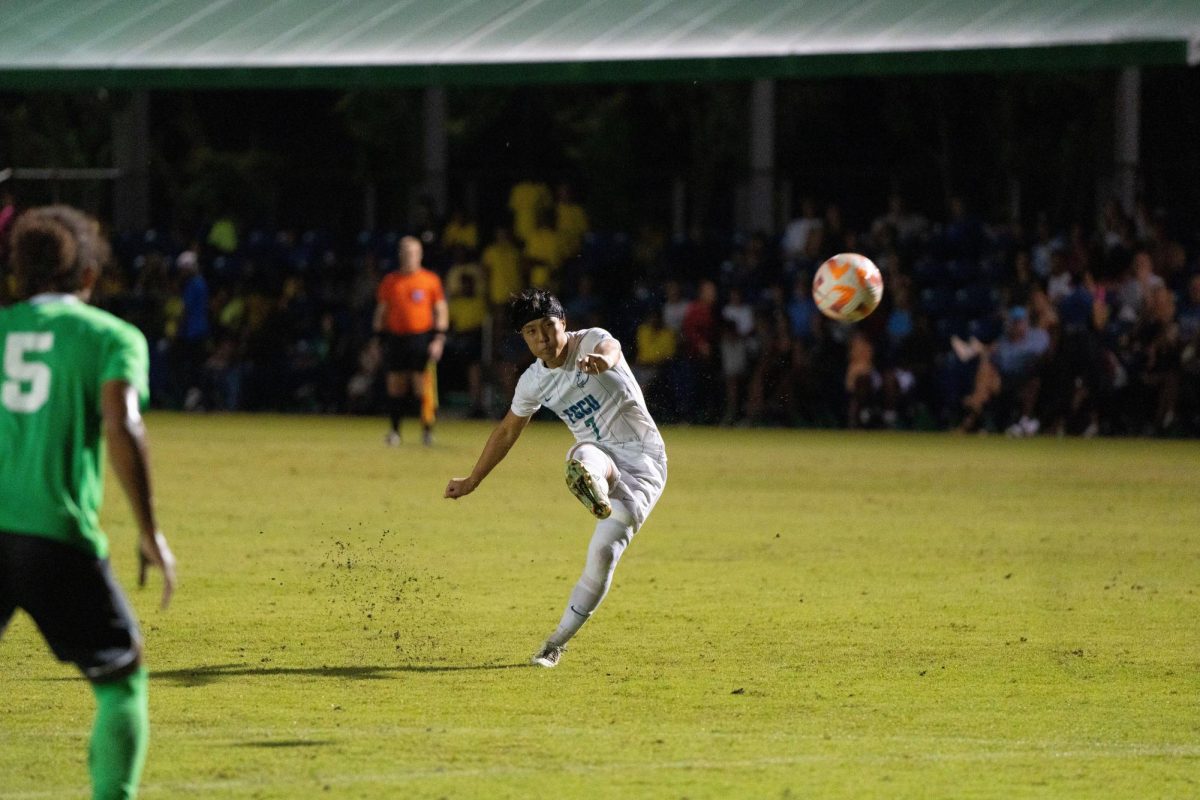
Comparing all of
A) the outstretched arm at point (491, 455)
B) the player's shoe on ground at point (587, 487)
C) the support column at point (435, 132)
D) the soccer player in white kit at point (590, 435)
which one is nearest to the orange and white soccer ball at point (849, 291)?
the soccer player in white kit at point (590, 435)

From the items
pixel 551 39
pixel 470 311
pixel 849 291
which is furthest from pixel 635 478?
pixel 470 311

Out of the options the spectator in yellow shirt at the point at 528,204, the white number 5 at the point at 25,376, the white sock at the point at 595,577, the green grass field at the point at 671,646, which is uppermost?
the spectator in yellow shirt at the point at 528,204

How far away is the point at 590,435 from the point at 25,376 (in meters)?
4.34

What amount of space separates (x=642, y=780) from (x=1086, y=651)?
3643 millimetres

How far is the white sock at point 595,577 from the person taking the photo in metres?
9.16

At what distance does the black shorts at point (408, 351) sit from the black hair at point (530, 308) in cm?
1259

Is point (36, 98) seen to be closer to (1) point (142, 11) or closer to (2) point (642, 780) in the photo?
(1) point (142, 11)

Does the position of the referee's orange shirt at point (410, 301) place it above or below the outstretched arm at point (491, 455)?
above

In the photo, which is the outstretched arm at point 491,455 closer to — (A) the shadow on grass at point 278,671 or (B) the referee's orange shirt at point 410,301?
(A) the shadow on grass at point 278,671

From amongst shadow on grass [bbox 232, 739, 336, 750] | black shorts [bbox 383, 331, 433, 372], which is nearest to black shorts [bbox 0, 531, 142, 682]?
shadow on grass [bbox 232, 739, 336, 750]

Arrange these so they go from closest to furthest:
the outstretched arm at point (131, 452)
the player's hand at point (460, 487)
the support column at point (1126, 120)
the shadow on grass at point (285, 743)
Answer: the outstretched arm at point (131, 452)
the shadow on grass at point (285, 743)
the player's hand at point (460, 487)
the support column at point (1126, 120)

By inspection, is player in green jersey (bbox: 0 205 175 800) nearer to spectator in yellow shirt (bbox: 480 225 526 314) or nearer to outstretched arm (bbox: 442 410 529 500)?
outstretched arm (bbox: 442 410 529 500)

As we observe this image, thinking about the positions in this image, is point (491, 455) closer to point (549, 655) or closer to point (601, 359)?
point (601, 359)

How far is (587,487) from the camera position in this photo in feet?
29.2
